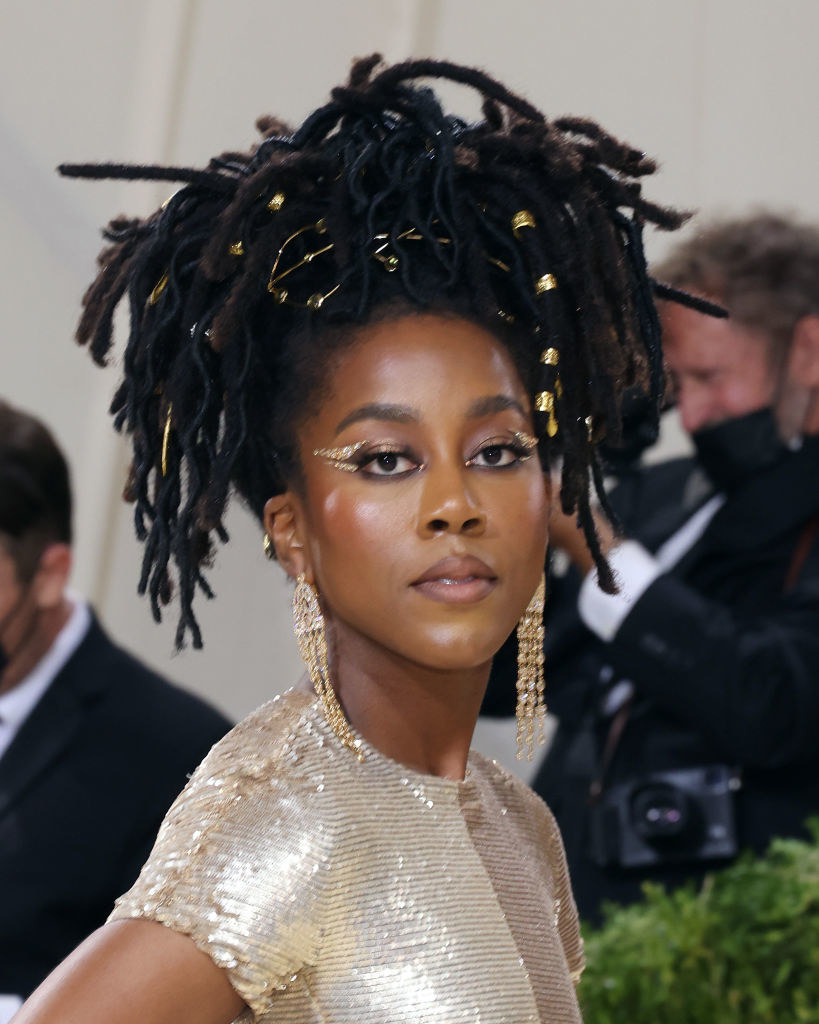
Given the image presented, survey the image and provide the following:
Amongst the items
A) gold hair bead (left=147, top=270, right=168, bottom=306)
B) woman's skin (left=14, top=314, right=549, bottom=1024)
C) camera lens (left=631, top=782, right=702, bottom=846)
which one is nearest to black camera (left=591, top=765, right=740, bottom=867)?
camera lens (left=631, top=782, right=702, bottom=846)

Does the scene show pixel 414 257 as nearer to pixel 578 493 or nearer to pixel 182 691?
pixel 578 493

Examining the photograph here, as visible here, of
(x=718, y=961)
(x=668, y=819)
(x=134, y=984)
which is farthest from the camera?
(x=668, y=819)

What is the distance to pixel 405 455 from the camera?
4.31 ft

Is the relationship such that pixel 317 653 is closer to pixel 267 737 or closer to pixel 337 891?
pixel 267 737

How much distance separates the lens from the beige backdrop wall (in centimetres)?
395

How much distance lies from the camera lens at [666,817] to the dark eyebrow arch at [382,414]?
1227 millimetres

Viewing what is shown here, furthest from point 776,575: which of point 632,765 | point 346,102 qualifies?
point 346,102

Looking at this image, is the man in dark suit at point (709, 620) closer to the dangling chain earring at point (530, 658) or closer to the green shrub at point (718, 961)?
the green shrub at point (718, 961)

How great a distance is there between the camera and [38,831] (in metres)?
2.55

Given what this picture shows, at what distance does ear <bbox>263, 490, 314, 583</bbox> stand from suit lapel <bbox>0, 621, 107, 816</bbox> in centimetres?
135

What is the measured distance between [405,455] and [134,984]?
467 mm

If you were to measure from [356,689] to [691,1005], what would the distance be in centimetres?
91

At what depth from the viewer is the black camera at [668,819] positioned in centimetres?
→ 237

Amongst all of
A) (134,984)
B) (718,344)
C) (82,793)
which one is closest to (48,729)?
(82,793)
